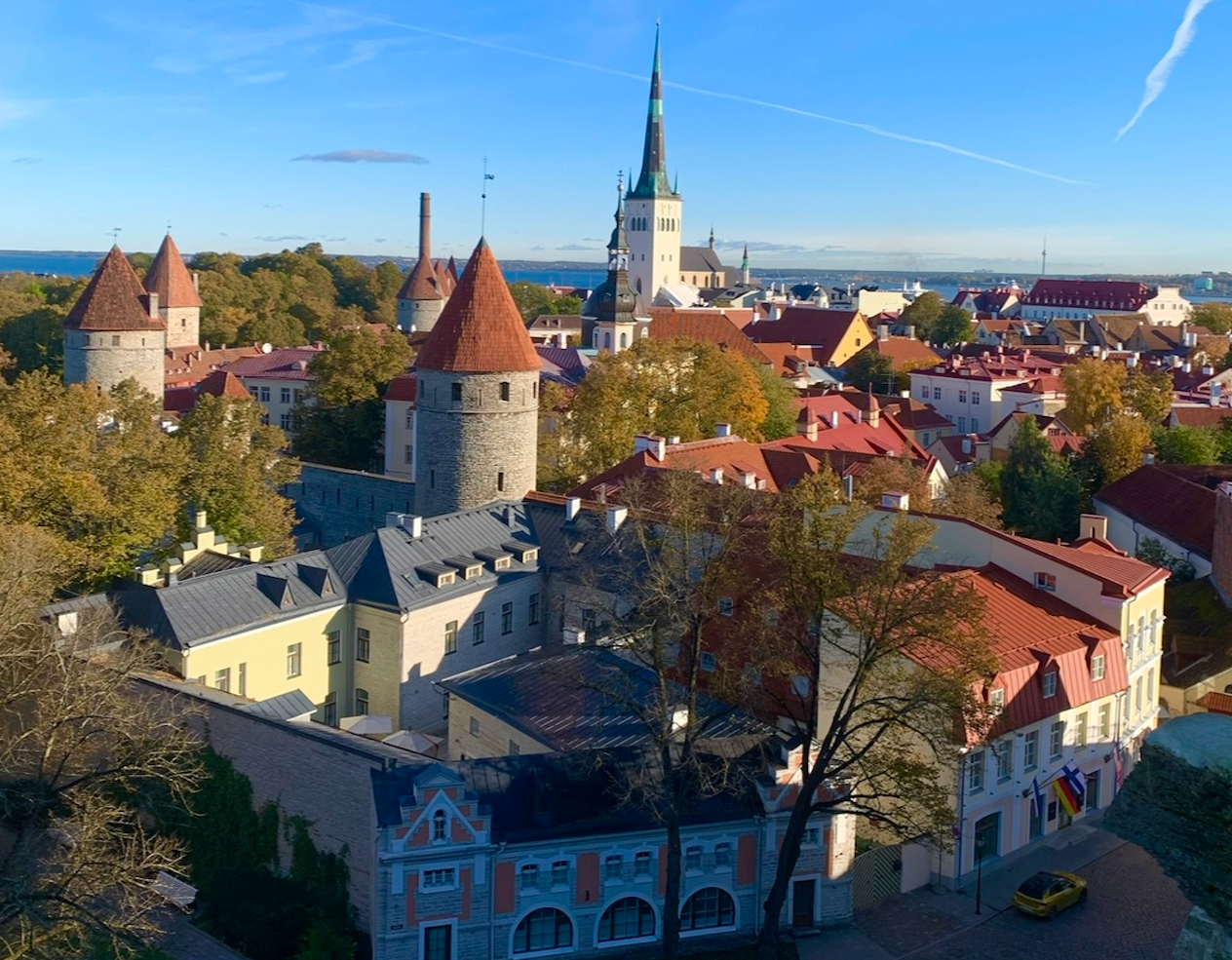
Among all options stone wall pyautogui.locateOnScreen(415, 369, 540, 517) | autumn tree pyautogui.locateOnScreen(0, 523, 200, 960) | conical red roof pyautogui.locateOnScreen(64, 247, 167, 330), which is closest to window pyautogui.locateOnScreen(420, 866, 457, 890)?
autumn tree pyautogui.locateOnScreen(0, 523, 200, 960)

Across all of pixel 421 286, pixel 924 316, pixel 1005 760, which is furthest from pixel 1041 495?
pixel 924 316

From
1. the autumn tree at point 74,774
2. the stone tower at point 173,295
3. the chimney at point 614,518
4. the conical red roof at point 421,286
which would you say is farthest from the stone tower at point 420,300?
the autumn tree at point 74,774

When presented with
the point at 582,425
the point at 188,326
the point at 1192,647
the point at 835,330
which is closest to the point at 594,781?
the point at 1192,647

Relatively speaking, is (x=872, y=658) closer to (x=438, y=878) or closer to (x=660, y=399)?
(x=438, y=878)

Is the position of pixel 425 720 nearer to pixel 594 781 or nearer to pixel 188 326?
pixel 594 781

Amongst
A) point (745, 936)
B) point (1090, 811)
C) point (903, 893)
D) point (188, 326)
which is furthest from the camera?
point (188, 326)

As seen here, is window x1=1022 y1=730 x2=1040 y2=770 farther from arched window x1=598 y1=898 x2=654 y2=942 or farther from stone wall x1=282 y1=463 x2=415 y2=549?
stone wall x1=282 y1=463 x2=415 y2=549

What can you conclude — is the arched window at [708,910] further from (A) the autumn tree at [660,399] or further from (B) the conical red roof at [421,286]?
(B) the conical red roof at [421,286]
